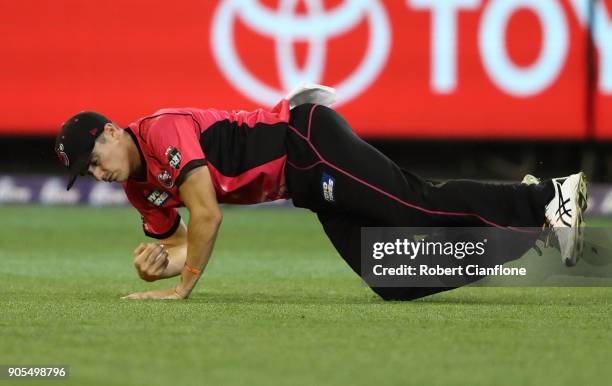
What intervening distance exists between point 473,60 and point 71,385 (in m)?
7.72

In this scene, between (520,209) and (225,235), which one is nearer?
(520,209)

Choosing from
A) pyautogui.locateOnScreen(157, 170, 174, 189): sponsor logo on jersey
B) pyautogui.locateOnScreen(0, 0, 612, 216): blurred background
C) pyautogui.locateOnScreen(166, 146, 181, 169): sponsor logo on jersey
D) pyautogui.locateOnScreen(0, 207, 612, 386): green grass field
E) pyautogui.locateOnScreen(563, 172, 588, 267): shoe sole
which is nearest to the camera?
pyautogui.locateOnScreen(0, 207, 612, 386): green grass field

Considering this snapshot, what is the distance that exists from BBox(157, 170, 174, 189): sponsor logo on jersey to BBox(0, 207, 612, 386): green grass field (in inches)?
19.3

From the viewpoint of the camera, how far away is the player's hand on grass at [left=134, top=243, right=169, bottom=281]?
505cm

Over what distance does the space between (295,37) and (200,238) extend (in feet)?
19.3

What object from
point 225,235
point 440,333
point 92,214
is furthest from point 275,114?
point 92,214

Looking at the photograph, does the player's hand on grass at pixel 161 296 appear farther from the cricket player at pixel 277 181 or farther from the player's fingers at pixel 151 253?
the player's fingers at pixel 151 253

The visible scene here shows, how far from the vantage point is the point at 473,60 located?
10.5 meters

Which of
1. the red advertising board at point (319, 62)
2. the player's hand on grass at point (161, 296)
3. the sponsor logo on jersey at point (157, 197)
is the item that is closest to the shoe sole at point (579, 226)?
the player's hand on grass at point (161, 296)

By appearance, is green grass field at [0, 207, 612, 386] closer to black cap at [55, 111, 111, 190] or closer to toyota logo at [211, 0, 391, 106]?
black cap at [55, 111, 111, 190]

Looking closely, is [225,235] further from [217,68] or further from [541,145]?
[541,145]

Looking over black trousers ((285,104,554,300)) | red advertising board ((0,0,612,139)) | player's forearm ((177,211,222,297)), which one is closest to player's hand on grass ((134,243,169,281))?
player's forearm ((177,211,222,297))

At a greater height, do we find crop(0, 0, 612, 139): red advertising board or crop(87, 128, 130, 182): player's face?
crop(87, 128, 130, 182): player's face

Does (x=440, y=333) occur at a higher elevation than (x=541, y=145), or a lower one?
higher
